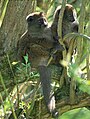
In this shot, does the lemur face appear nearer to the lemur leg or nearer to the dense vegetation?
the dense vegetation

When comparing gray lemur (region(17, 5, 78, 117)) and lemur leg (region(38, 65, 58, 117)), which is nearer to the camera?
lemur leg (region(38, 65, 58, 117))

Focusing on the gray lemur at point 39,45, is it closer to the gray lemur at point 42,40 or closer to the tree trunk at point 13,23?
the gray lemur at point 42,40

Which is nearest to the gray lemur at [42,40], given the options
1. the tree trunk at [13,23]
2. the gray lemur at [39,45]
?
the gray lemur at [39,45]

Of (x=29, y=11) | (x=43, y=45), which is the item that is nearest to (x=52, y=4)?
(x=29, y=11)

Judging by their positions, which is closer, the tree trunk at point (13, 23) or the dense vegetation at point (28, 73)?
the dense vegetation at point (28, 73)

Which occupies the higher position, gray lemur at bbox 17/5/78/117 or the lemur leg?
gray lemur at bbox 17/5/78/117

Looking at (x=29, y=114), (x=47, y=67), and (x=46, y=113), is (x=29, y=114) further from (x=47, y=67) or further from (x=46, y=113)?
(x=47, y=67)

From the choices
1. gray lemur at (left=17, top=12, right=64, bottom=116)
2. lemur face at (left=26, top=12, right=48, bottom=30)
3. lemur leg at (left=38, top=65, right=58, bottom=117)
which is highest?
lemur face at (left=26, top=12, right=48, bottom=30)

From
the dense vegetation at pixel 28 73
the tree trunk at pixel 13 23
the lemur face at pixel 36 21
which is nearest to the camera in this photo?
the dense vegetation at pixel 28 73

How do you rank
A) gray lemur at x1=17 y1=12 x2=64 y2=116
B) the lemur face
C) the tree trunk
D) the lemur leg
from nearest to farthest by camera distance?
the lemur leg < gray lemur at x1=17 y1=12 x2=64 y2=116 < the lemur face < the tree trunk

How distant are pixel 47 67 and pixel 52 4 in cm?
68

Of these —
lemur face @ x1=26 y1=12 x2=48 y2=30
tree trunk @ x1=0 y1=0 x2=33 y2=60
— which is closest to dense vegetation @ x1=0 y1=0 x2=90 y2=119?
tree trunk @ x1=0 y1=0 x2=33 y2=60

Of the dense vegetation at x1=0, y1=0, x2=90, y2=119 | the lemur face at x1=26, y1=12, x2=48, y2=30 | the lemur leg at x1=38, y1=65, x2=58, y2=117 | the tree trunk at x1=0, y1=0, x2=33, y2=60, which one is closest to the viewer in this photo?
the dense vegetation at x1=0, y1=0, x2=90, y2=119

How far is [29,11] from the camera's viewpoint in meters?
3.10
